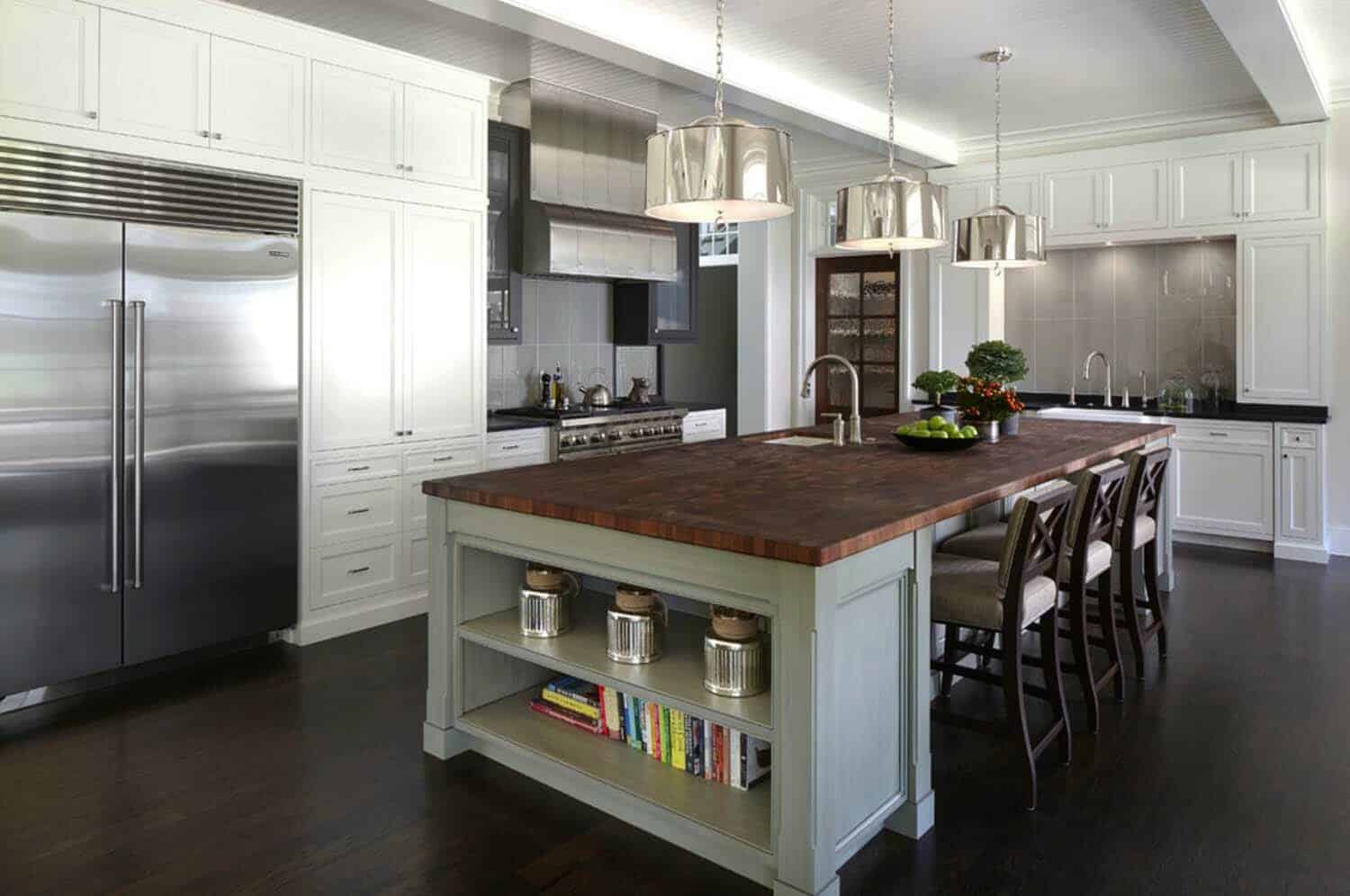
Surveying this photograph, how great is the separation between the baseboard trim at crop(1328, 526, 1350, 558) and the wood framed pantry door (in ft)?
10.2

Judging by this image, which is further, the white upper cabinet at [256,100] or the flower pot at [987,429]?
the flower pot at [987,429]

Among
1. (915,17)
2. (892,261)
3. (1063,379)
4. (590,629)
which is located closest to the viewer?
(590,629)

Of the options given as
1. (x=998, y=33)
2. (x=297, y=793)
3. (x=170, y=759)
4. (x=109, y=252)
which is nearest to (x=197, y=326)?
(x=109, y=252)

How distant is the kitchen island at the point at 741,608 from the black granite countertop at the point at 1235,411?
342 centimetres

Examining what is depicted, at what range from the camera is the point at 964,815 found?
2.84 meters

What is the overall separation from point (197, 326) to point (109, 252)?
1.39ft

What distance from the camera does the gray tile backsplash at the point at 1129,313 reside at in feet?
22.9

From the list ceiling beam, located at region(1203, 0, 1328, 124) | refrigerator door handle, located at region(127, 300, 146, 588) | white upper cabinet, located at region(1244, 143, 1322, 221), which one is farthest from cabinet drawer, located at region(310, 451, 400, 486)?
white upper cabinet, located at region(1244, 143, 1322, 221)

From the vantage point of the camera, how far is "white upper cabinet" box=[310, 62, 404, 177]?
4414 mm

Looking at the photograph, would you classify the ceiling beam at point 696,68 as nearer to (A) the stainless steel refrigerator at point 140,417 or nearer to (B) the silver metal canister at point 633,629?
(A) the stainless steel refrigerator at point 140,417

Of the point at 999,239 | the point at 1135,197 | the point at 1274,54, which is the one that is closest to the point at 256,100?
the point at 999,239

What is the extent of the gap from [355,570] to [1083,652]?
3.21 metres

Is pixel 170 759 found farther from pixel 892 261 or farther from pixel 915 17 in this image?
pixel 892 261

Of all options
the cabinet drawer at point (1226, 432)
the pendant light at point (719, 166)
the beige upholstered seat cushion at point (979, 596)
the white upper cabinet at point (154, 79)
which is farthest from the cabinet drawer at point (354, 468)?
the cabinet drawer at point (1226, 432)
